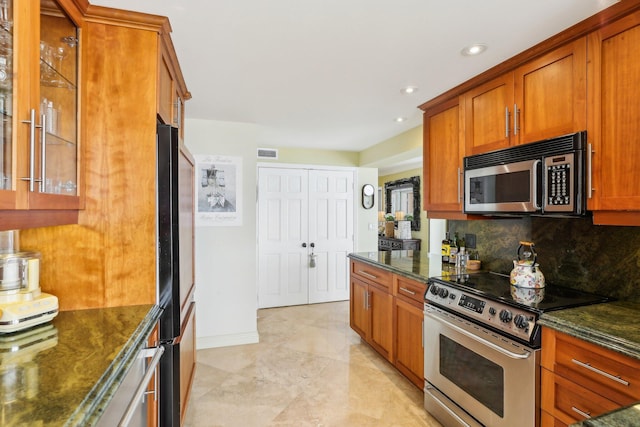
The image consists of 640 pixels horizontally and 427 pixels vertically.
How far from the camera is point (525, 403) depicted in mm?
1596

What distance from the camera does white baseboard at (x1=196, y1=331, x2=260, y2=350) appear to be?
3.38 metres

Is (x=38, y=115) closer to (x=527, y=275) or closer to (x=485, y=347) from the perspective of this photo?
(x=485, y=347)

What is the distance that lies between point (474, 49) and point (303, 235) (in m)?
3.38

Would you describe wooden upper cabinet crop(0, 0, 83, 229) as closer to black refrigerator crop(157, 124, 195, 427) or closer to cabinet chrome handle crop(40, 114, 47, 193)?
cabinet chrome handle crop(40, 114, 47, 193)

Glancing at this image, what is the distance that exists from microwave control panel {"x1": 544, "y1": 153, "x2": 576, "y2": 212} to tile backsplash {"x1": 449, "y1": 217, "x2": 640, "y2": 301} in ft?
1.27

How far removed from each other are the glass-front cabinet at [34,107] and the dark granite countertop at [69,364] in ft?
1.65

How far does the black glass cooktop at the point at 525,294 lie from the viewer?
1686 mm

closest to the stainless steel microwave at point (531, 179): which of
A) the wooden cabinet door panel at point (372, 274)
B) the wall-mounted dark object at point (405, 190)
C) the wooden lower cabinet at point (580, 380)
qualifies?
the wooden lower cabinet at point (580, 380)

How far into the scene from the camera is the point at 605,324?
1.41 metres

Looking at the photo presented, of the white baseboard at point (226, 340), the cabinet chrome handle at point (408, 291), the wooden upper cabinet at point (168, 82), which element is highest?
the wooden upper cabinet at point (168, 82)

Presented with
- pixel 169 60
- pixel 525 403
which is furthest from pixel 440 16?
pixel 525 403

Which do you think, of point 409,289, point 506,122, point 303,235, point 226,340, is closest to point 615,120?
point 506,122

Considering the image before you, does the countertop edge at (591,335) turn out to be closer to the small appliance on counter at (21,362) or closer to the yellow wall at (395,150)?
the small appliance on counter at (21,362)

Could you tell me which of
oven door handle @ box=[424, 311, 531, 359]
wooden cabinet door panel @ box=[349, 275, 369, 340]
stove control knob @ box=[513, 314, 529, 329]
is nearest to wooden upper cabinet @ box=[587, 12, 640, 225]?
stove control knob @ box=[513, 314, 529, 329]
